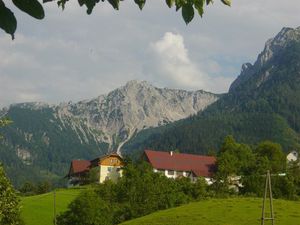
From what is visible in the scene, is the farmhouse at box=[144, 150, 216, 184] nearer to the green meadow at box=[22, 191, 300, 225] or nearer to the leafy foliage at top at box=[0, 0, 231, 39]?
the green meadow at box=[22, 191, 300, 225]

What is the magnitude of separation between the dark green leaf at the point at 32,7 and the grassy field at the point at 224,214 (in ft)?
219

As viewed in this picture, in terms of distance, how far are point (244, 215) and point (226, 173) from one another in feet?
114

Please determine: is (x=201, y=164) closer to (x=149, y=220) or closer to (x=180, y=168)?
(x=180, y=168)

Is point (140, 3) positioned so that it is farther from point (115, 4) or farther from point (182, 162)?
point (182, 162)

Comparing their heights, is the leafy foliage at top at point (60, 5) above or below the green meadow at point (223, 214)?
above

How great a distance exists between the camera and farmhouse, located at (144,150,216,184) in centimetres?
15656

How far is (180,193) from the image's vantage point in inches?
3912

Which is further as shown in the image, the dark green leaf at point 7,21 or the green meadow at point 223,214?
the green meadow at point 223,214

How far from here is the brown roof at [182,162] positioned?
15675 cm

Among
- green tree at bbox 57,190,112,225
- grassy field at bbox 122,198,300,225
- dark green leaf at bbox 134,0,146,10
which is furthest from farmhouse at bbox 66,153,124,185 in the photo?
dark green leaf at bbox 134,0,146,10

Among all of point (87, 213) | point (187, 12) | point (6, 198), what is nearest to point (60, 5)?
point (187, 12)

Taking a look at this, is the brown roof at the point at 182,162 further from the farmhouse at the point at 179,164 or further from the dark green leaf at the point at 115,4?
the dark green leaf at the point at 115,4

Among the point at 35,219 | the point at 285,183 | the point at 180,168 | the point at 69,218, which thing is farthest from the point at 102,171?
the point at 69,218

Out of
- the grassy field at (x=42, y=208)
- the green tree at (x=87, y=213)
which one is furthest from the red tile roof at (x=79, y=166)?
the green tree at (x=87, y=213)
